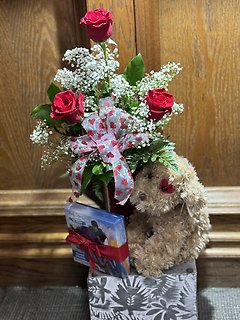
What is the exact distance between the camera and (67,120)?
3.98 ft

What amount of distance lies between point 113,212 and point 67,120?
29cm

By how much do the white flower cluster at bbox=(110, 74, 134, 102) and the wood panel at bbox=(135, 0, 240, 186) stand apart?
0.18 metres

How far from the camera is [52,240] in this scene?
1667mm

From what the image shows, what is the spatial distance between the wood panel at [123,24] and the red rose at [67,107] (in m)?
0.28

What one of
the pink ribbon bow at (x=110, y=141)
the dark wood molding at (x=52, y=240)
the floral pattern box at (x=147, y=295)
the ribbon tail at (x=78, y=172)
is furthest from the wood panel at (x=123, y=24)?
the floral pattern box at (x=147, y=295)

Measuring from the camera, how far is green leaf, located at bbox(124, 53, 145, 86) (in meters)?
1.29

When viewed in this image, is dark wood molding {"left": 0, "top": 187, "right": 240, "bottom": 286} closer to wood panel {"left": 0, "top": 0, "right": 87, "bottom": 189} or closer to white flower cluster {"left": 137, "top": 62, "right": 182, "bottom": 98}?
wood panel {"left": 0, "top": 0, "right": 87, "bottom": 189}

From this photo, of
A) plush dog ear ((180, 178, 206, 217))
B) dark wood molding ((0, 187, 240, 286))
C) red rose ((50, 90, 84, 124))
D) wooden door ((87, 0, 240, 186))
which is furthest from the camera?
dark wood molding ((0, 187, 240, 286))

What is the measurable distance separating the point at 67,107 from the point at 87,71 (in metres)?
0.14

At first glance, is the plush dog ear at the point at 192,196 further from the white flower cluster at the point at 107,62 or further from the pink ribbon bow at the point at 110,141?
the white flower cluster at the point at 107,62

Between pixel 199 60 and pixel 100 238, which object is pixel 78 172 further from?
pixel 199 60

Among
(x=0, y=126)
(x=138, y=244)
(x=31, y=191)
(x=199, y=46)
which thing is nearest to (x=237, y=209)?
(x=138, y=244)

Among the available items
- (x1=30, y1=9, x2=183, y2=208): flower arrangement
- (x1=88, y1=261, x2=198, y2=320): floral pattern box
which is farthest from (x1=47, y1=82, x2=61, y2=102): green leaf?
(x1=88, y1=261, x2=198, y2=320): floral pattern box

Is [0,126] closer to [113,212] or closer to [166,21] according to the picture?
[113,212]
